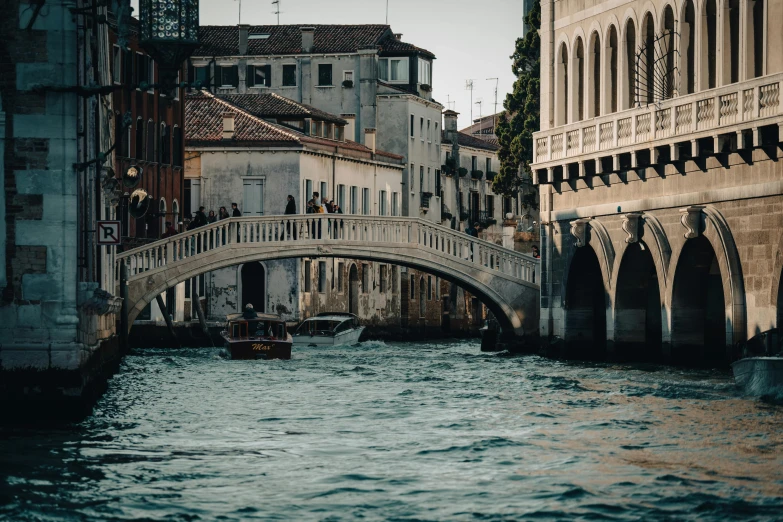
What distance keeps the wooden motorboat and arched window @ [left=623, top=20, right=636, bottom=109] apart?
8.89m

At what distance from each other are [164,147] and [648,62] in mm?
19429

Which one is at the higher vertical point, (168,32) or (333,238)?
(168,32)

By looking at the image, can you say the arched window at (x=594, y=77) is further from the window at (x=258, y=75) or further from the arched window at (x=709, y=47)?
the window at (x=258, y=75)

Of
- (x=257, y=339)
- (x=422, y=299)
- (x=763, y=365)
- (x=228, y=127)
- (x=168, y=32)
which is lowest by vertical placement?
(x=763, y=365)

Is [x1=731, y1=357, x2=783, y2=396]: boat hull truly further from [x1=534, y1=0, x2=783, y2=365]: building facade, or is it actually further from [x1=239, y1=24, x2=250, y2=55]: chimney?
[x1=239, y1=24, x2=250, y2=55]: chimney

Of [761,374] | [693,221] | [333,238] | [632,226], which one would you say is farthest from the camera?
[333,238]

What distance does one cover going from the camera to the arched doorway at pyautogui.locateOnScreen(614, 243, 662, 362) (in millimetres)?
38000

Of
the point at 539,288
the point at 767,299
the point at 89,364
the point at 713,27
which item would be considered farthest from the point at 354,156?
the point at 89,364

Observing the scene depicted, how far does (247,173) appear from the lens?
59219 mm

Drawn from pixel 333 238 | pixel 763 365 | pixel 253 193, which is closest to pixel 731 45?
pixel 763 365

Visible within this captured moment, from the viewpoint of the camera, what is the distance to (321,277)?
62312 mm

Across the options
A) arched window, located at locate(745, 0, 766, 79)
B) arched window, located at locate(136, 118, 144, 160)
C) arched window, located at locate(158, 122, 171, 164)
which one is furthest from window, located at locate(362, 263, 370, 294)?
arched window, located at locate(745, 0, 766, 79)

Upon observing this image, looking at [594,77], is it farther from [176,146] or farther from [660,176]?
[176,146]

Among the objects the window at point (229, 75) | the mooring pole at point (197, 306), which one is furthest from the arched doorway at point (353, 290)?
the mooring pole at point (197, 306)
